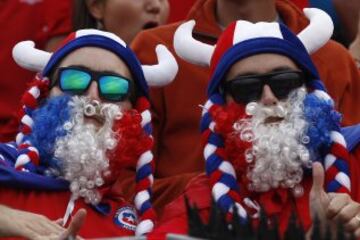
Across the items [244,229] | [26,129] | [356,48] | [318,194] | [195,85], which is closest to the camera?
[244,229]

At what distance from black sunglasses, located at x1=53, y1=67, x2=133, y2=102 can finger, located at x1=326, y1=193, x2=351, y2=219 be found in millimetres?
929

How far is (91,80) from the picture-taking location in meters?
5.00

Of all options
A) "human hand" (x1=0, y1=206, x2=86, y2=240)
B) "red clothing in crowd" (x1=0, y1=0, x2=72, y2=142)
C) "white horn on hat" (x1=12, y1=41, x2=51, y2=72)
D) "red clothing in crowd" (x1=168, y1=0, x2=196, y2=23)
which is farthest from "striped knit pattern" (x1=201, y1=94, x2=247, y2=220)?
"red clothing in crowd" (x1=168, y1=0, x2=196, y2=23)

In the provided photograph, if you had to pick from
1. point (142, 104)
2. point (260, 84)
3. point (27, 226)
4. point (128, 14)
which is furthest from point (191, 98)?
point (27, 226)

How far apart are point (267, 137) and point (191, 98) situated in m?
0.73

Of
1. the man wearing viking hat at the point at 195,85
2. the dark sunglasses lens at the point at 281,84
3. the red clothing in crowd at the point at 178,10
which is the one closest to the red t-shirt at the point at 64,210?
the man wearing viking hat at the point at 195,85

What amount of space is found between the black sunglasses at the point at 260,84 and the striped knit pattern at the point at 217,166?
110mm

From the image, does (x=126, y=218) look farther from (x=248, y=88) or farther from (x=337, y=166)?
(x=337, y=166)

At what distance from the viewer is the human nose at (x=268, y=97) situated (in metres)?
4.79

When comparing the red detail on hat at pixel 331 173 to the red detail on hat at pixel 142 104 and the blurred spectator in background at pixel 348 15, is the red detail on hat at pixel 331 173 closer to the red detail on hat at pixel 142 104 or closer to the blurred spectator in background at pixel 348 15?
the red detail on hat at pixel 142 104

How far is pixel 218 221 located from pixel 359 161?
5.60 ft

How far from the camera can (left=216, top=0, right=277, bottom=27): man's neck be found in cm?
571

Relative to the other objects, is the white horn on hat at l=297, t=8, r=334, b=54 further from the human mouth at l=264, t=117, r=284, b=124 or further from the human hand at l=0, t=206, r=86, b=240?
the human hand at l=0, t=206, r=86, b=240

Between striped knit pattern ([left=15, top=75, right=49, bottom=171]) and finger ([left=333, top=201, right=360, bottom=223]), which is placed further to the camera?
striped knit pattern ([left=15, top=75, right=49, bottom=171])
